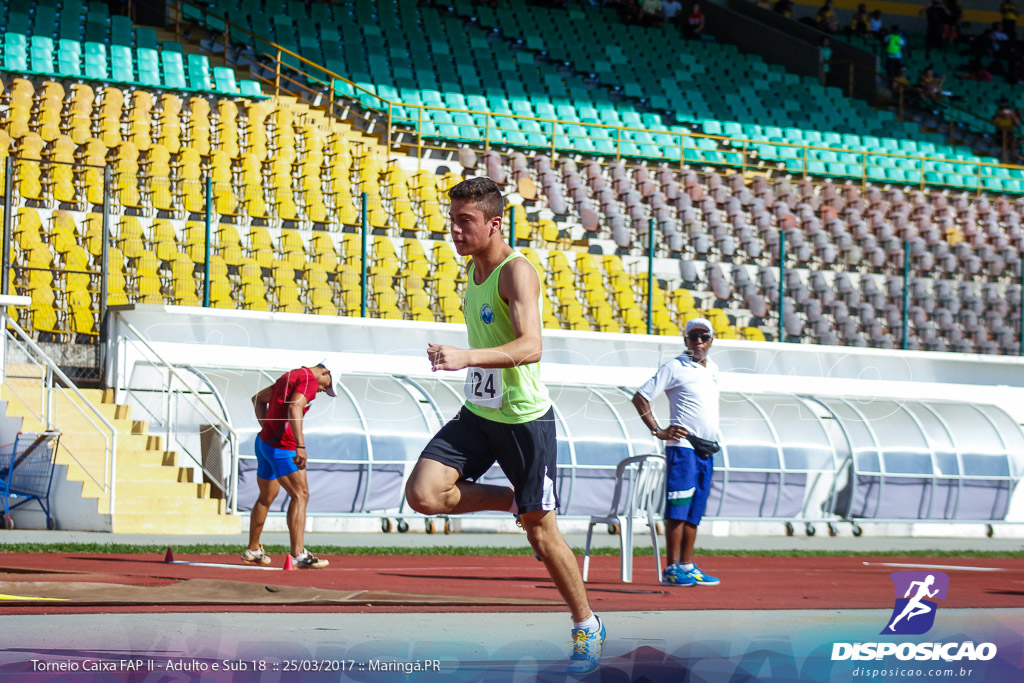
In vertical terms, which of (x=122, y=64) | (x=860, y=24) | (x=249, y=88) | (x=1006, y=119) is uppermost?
(x=860, y=24)

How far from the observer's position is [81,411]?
→ 52.1 ft

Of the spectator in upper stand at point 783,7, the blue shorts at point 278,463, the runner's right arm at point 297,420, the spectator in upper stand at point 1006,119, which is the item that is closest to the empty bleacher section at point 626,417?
the blue shorts at point 278,463

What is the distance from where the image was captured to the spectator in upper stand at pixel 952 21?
148 feet

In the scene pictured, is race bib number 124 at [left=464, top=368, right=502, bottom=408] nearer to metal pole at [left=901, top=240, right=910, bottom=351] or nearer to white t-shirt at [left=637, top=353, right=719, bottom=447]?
white t-shirt at [left=637, top=353, right=719, bottom=447]

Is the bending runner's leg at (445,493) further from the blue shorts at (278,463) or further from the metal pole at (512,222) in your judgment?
the metal pole at (512,222)

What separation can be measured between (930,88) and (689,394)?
33330mm

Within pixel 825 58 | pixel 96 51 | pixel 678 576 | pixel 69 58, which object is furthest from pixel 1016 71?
pixel 678 576

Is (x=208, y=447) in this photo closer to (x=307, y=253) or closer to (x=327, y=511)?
(x=327, y=511)

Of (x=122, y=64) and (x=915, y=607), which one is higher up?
(x=122, y=64)

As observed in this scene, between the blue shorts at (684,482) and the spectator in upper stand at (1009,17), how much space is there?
40274 millimetres

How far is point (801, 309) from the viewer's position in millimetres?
25328

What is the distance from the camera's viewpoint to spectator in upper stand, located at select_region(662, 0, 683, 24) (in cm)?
4147

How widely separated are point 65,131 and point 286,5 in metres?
12.2

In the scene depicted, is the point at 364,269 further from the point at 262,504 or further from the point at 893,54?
the point at 893,54
